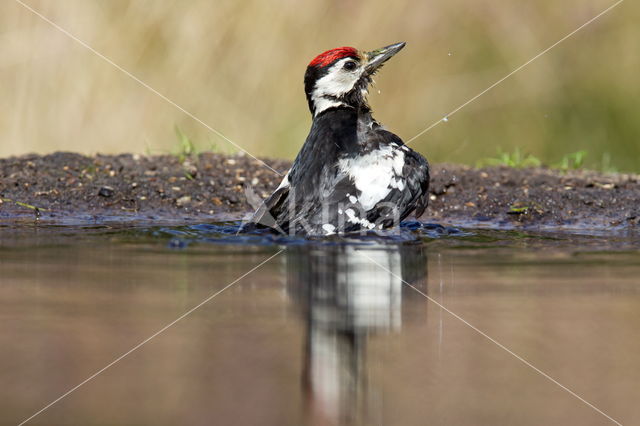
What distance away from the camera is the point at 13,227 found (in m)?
6.44

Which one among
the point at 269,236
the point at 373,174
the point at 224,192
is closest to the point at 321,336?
the point at 269,236

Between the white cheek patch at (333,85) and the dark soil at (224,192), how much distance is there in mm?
872

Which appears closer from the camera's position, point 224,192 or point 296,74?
point 224,192

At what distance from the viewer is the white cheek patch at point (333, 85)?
22.8 ft

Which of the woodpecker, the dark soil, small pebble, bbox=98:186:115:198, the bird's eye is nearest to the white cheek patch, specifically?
the bird's eye

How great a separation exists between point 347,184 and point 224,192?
5.65 feet

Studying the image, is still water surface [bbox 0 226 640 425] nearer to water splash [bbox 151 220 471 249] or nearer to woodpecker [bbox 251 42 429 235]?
water splash [bbox 151 220 471 249]

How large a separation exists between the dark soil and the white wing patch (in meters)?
0.99

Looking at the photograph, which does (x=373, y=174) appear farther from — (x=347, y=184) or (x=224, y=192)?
(x=224, y=192)

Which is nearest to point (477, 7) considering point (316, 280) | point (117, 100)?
point (117, 100)

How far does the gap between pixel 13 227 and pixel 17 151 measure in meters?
2.46

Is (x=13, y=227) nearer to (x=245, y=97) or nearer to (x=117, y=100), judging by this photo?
(x=117, y=100)

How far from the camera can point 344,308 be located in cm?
396

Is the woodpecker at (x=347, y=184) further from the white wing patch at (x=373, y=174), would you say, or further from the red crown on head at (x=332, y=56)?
the red crown on head at (x=332, y=56)
